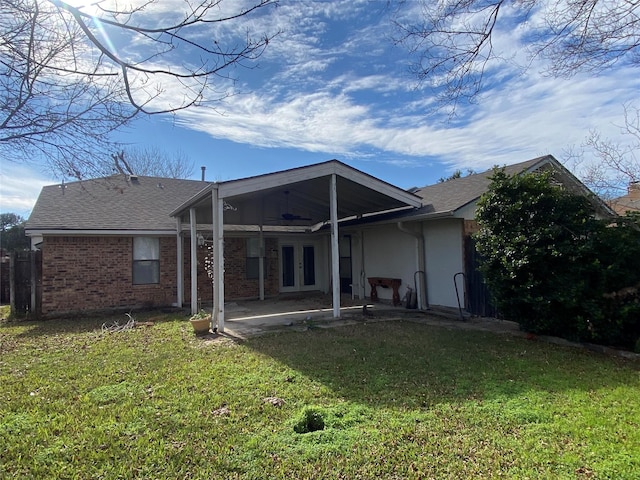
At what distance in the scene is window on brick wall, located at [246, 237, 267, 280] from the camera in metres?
14.5

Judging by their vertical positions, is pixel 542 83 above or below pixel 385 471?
above

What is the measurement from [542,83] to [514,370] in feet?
16.5

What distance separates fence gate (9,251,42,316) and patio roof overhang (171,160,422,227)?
409 centimetres

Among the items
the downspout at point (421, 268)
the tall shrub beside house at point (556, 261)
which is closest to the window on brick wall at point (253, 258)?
the downspout at point (421, 268)

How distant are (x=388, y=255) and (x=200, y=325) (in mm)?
6535

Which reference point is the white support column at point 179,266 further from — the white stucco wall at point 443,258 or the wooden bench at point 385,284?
the white stucco wall at point 443,258

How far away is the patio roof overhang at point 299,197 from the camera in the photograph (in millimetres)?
8523

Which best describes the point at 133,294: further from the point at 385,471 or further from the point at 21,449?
the point at 385,471

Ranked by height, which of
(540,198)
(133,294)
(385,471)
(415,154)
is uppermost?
(415,154)

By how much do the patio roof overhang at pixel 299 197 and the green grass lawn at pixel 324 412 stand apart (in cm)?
349

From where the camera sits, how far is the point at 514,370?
17.5ft

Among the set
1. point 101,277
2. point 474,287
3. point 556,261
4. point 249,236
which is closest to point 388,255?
point 474,287

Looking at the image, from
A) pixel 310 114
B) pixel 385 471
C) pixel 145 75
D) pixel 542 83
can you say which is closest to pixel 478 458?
pixel 385 471

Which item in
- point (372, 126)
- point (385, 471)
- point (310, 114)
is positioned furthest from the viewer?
point (372, 126)
